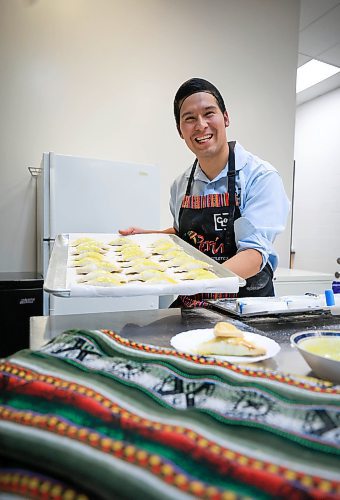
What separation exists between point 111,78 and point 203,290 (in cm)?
240

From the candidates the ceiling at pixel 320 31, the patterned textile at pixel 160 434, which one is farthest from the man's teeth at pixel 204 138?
the ceiling at pixel 320 31

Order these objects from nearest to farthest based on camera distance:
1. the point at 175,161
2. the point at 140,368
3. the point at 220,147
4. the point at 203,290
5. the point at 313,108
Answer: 1. the point at 140,368
2. the point at 203,290
3. the point at 220,147
4. the point at 175,161
5. the point at 313,108

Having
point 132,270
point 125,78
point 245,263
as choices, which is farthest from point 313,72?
point 132,270

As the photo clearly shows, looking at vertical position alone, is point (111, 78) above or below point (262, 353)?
above

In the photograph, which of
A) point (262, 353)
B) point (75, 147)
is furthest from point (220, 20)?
point (262, 353)

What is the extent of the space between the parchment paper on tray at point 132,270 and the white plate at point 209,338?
0.13m

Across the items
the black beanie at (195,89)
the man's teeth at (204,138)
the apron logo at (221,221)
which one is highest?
the black beanie at (195,89)

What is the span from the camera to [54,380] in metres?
0.44

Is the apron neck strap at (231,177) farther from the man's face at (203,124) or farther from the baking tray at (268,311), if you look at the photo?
the baking tray at (268,311)

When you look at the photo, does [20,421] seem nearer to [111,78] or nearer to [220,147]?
[220,147]

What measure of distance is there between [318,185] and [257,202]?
12.3 ft

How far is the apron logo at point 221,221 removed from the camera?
1.49 m

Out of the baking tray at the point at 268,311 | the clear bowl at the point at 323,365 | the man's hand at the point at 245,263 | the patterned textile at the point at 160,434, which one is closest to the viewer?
the patterned textile at the point at 160,434

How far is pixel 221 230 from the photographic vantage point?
150 centimetres
